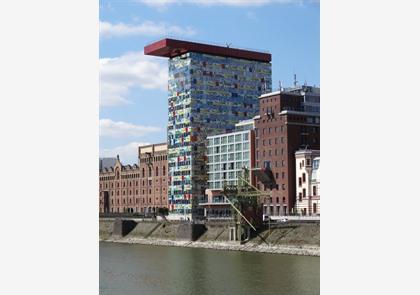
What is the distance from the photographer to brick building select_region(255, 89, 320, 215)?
1454 inches

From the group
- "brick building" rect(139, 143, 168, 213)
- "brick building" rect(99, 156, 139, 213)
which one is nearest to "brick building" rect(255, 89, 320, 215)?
"brick building" rect(139, 143, 168, 213)

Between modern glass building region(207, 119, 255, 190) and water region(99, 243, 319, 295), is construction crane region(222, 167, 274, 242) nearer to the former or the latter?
water region(99, 243, 319, 295)

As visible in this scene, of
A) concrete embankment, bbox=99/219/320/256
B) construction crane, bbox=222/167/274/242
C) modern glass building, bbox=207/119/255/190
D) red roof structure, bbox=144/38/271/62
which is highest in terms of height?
red roof structure, bbox=144/38/271/62

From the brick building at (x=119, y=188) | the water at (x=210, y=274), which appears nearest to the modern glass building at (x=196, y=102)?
the brick building at (x=119, y=188)

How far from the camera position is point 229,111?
51625 millimetres

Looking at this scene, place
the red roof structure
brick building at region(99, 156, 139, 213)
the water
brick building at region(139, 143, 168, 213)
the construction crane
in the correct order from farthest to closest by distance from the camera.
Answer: brick building at region(99, 156, 139, 213)
brick building at region(139, 143, 168, 213)
the red roof structure
the construction crane
the water

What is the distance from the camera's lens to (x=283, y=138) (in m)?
37.2

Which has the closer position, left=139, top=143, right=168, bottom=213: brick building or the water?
the water
